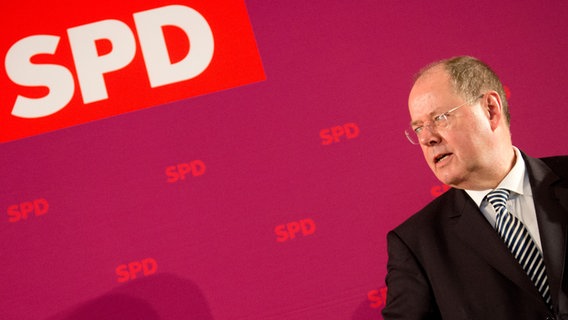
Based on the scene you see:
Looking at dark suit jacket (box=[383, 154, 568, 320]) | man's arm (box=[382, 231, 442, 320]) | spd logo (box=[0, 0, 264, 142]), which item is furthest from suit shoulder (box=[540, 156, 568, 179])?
spd logo (box=[0, 0, 264, 142])

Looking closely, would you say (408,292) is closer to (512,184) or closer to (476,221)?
(476,221)

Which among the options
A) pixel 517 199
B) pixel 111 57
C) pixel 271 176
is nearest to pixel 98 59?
pixel 111 57

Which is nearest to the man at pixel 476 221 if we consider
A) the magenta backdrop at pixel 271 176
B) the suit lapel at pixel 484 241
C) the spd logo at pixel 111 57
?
the suit lapel at pixel 484 241

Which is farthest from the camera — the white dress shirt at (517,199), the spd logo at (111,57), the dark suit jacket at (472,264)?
the spd logo at (111,57)

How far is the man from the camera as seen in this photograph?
1367mm

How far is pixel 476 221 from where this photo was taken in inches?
57.1

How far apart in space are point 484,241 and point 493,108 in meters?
0.37

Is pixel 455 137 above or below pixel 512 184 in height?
above

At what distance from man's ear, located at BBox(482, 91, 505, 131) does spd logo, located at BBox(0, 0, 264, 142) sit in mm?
922

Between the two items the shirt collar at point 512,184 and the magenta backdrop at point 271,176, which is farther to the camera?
the magenta backdrop at point 271,176

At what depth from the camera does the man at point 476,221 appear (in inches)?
53.8

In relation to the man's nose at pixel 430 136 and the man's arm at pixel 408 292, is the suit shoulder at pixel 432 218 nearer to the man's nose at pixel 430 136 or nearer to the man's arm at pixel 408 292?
the man's arm at pixel 408 292

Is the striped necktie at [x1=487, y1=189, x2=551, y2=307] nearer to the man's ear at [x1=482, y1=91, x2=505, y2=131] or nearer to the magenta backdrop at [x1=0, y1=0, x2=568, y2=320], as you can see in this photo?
the man's ear at [x1=482, y1=91, x2=505, y2=131]

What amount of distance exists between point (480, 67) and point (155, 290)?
1.32m
